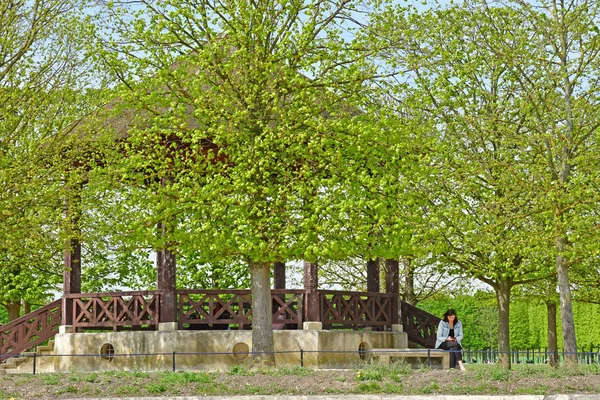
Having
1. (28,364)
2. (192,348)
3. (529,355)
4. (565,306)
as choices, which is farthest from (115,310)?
(529,355)

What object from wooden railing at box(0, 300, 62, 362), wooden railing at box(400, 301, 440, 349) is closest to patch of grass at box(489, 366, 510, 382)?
wooden railing at box(400, 301, 440, 349)

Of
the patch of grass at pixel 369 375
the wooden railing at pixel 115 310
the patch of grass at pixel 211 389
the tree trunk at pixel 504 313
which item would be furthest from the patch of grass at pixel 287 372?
the tree trunk at pixel 504 313

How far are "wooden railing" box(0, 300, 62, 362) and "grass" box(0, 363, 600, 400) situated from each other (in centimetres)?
835

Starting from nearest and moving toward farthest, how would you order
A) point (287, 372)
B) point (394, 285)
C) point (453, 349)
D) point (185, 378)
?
point (185, 378) → point (287, 372) → point (453, 349) → point (394, 285)

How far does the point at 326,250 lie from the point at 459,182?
16.8 ft

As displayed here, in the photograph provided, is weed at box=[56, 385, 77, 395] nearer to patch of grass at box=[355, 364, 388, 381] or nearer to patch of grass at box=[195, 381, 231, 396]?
patch of grass at box=[195, 381, 231, 396]

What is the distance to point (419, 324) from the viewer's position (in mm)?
28266

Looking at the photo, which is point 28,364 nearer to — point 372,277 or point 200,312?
point 200,312

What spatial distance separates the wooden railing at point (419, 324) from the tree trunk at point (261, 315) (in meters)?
7.84

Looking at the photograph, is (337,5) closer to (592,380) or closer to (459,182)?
(459,182)

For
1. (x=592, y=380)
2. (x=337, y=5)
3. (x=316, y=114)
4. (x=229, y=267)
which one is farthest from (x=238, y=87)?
(x=229, y=267)

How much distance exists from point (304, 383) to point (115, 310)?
A: 364 inches

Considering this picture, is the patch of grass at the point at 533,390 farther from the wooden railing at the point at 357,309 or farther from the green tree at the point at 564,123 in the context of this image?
the wooden railing at the point at 357,309

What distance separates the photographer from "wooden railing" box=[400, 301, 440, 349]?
28.1m
